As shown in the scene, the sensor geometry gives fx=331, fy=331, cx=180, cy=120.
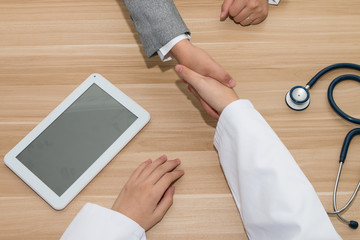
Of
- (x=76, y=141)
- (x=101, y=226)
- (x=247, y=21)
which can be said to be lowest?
(x=101, y=226)

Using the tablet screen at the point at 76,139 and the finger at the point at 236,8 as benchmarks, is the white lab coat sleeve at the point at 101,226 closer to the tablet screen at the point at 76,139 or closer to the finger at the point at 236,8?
the tablet screen at the point at 76,139

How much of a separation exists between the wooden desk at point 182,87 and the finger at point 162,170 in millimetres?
26

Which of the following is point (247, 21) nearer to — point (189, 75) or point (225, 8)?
point (225, 8)

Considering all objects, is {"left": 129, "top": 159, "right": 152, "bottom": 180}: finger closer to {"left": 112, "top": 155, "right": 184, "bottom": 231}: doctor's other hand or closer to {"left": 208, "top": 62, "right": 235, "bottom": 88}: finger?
{"left": 112, "top": 155, "right": 184, "bottom": 231}: doctor's other hand

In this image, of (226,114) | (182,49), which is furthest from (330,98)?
(182,49)

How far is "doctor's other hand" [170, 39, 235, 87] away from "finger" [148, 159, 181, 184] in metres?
0.23

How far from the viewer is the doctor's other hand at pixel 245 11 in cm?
92

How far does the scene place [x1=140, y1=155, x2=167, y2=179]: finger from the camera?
0.76 metres

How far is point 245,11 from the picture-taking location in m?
0.92

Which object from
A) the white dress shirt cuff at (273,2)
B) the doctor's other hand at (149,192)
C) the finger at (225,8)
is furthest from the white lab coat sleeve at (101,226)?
the white dress shirt cuff at (273,2)

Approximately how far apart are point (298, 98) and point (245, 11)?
11.5 inches

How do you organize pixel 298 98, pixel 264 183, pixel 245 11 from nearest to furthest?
pixel 264 183, pixel 298 98, pixel 245 11

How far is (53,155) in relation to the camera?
77 cm

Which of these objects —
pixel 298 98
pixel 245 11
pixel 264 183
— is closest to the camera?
pixel 264 183
